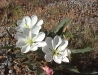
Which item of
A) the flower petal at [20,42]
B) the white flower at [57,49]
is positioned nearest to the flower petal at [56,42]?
the white flower at [57,49]

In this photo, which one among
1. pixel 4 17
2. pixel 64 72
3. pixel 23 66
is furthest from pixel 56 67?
pixel 4 17

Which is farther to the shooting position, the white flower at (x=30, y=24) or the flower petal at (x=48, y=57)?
the white flower at (x=30, y=24)

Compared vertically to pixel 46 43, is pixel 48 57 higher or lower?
lower

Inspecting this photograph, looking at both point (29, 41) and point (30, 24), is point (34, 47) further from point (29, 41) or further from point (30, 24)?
point (30, 24)

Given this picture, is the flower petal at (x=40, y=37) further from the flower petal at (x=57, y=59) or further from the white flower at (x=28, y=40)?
the flower petal at (x=57, y=59)

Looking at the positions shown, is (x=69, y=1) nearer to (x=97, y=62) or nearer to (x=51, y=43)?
(x=97, y=62)

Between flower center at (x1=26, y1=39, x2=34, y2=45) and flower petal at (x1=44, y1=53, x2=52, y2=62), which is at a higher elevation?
flower center at (x1=26, y1=39, x2=34, y2=45)

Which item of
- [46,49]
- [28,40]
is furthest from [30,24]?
[46,49]

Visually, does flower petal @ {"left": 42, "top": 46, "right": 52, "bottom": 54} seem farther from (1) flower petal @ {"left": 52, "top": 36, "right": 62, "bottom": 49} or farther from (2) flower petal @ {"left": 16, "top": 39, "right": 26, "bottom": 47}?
(2) flower petal @ {"left": 16, "top": 39, "right": 26, "bottom": 47}

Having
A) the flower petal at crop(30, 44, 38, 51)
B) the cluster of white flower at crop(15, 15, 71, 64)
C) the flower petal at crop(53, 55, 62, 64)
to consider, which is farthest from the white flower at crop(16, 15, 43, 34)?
the flower petal at crop(53, 55, 62, 64)
